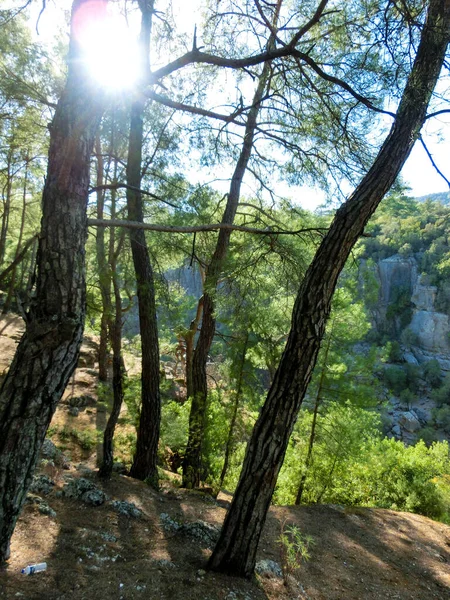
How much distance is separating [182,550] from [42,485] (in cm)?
145

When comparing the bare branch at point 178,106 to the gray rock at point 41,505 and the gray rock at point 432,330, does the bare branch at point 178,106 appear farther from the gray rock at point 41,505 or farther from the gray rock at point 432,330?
the gray rock at point 432,330

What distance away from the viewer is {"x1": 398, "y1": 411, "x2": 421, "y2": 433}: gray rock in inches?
1085

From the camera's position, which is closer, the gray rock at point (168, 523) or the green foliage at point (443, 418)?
the gray rock at point (168, 523)

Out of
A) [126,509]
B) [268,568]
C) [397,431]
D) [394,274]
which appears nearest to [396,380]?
[397,431]

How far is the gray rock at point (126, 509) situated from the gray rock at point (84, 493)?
0.43 feet

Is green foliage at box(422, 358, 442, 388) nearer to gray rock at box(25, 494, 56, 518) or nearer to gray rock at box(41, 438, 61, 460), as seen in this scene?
gray rock at box(41, 438, 61, 460)

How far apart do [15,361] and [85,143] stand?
1.23 meters

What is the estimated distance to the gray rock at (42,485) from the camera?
316 centimetres

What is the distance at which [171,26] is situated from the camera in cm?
365

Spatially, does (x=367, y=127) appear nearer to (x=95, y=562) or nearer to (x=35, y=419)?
(x=35, y=419)

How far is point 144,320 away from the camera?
446 cm

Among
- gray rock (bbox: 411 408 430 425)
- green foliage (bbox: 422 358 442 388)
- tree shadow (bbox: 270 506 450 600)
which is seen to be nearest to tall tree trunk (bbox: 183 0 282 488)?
tree shadow (bbox: 270 506 450 600)

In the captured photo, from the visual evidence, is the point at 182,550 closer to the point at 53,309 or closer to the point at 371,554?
the point at 53,309

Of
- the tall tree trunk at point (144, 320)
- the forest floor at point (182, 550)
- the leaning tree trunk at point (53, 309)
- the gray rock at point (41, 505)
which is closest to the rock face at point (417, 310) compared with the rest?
the forest floor at point (182, 550)
